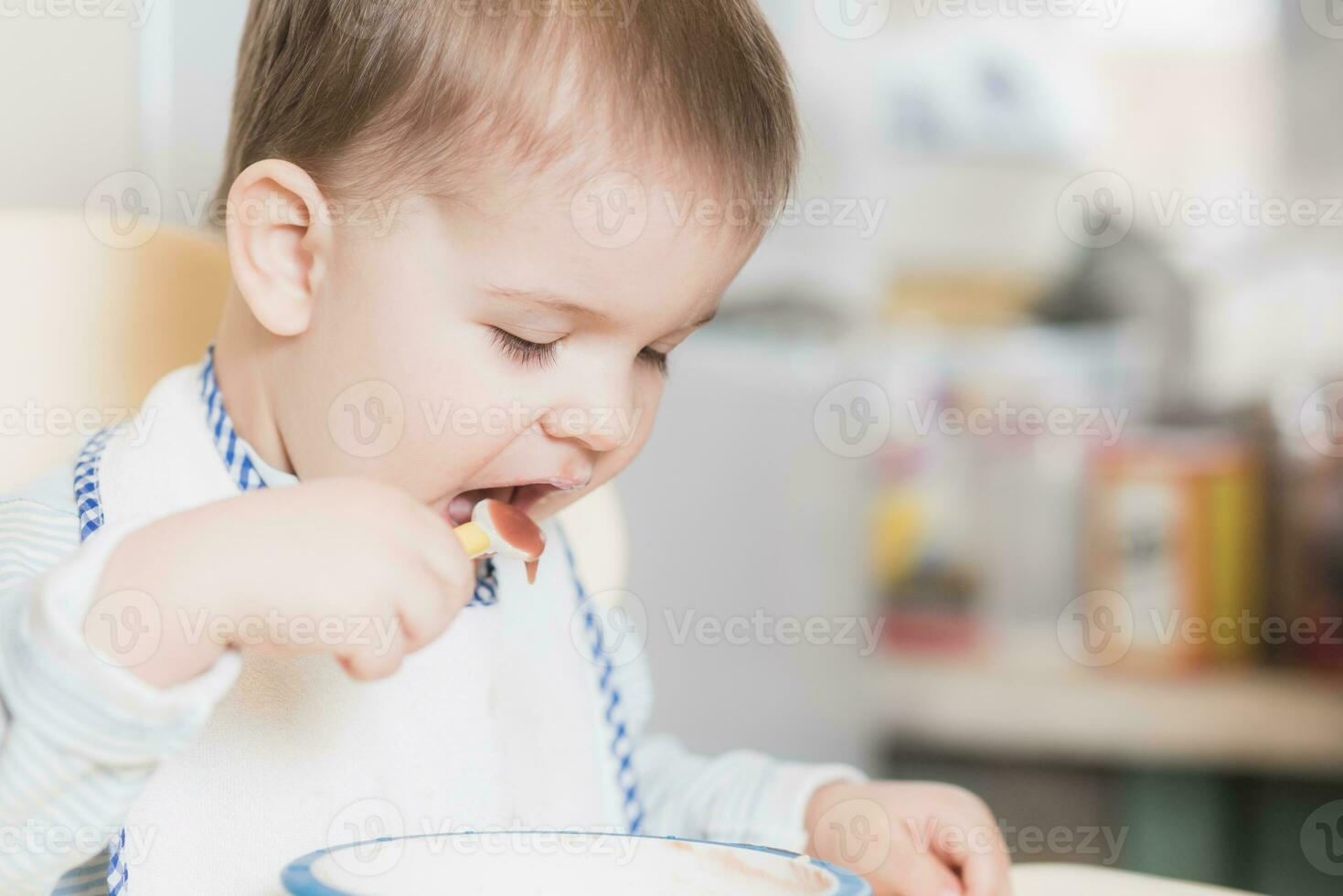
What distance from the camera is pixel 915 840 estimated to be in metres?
→ 0.73

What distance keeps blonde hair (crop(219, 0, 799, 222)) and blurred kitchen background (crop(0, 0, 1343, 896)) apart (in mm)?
950

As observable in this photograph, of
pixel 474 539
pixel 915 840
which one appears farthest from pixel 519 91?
pixel 915 840

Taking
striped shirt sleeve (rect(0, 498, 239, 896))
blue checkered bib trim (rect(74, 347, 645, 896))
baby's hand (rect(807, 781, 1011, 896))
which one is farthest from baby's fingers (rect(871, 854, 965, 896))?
striped shirt sleeve (rect(0, 498, 239, 896))

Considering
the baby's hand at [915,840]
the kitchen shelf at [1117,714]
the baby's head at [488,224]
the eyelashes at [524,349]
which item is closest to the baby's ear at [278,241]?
the baby's head at [488,224]

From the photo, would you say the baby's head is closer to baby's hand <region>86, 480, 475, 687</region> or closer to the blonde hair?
the blonde hair

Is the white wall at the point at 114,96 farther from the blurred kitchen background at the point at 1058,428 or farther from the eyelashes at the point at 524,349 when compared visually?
the blurred kitchen background at the point at 1058,428

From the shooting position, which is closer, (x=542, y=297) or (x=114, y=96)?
(x=542, y=297)

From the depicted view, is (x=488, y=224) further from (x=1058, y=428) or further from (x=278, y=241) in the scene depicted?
(x=1058, y=428)

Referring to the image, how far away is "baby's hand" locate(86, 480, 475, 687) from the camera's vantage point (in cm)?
48

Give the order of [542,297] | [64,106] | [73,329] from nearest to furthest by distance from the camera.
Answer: [542,297]
[73,329]
[64,106]

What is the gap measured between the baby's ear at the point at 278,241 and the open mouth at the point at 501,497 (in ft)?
0.44

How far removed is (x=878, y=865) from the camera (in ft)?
2.42

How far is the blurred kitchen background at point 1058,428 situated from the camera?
1.87 meters

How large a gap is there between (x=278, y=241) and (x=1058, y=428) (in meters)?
1.82
